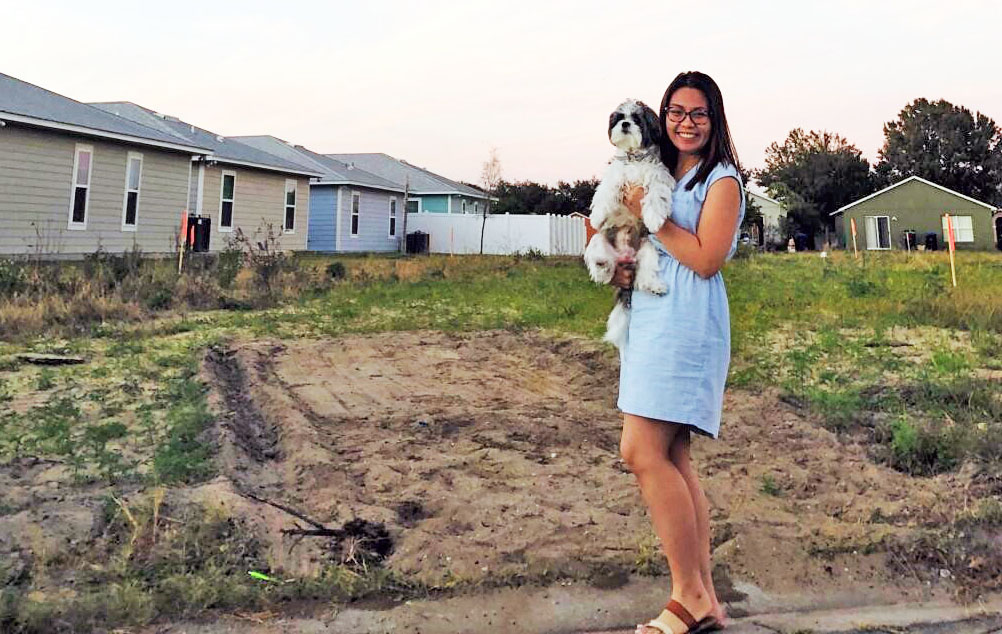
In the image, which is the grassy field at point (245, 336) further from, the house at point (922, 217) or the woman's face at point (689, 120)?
the house at point (922, 217)

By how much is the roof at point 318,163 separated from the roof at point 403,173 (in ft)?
15.6

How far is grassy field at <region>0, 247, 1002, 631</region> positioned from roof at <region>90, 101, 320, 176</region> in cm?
809

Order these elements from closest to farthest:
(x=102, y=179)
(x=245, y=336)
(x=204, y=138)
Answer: (x=245, y=336)
(x=102, y=179)
(x=204, y=138)

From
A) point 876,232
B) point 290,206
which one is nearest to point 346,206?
point 290,206

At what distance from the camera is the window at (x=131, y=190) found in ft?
50.7

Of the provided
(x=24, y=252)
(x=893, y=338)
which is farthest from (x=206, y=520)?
(x=24, y=252)

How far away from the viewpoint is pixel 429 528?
2918mm

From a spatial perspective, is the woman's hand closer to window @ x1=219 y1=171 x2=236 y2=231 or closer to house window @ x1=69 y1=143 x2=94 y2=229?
house window @ x1=69 y1=143 x2=94 y2=229

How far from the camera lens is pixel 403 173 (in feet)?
117

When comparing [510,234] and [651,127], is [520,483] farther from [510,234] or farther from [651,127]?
[510,234]

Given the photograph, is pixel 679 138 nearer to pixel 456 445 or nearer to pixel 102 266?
pixel 456 445

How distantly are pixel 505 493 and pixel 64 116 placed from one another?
1454 cm

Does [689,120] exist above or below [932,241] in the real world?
below

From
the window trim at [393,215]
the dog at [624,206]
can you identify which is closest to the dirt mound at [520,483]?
the dog at [624,206]
